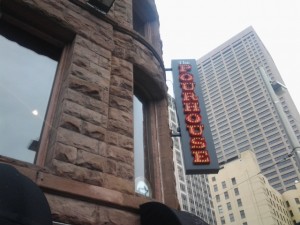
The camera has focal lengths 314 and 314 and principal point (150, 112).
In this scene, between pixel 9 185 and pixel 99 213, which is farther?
pixel 99 213

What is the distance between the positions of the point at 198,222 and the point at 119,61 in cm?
351

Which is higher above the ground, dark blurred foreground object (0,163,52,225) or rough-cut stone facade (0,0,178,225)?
rough-cut stone facade (0,0,178,225)

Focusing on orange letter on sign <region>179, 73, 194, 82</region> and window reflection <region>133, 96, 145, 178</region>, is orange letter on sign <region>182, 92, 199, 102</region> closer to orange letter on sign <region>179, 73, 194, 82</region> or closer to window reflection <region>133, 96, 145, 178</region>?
orange letter on sign <region>179, 73, 194, 82</region>

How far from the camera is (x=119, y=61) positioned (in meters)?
6.29

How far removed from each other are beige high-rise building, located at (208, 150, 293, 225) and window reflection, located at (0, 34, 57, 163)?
81488mm

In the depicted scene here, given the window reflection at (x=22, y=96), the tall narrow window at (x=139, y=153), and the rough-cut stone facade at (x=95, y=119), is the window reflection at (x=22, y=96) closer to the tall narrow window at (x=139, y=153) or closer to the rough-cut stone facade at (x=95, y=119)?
the rough-cut stone facade at (x=95, y=119)

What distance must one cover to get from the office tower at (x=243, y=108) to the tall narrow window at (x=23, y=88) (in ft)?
506

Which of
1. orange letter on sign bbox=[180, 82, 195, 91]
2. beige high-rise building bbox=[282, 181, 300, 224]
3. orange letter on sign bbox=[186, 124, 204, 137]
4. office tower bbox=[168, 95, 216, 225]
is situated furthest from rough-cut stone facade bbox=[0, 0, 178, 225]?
beige high-rise building bbox=[282, 181, 300, 224]

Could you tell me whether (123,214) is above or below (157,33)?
below

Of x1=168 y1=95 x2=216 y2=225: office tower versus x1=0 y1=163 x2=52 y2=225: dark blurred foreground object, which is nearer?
x1=0 y1=163 x2=52 y2=225: dark blurred foreground object

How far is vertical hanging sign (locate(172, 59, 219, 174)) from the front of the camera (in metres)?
9.80

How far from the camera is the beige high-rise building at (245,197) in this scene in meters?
82.6

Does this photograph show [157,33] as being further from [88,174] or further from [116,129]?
[88,174]

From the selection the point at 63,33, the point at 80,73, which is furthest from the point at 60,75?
the point at 63,33
